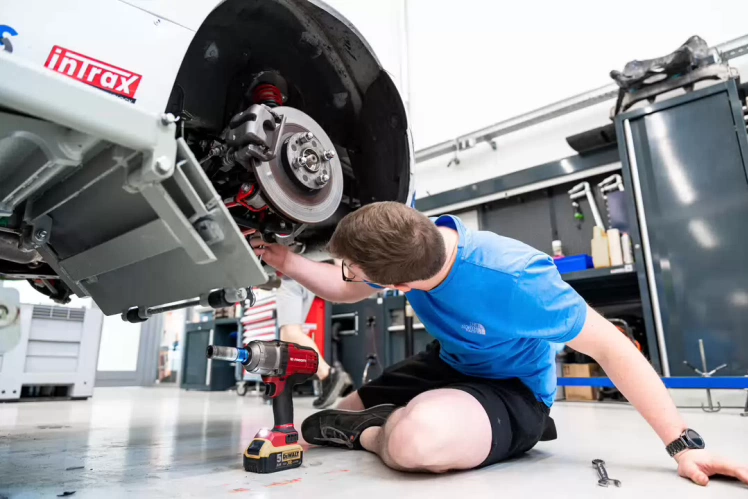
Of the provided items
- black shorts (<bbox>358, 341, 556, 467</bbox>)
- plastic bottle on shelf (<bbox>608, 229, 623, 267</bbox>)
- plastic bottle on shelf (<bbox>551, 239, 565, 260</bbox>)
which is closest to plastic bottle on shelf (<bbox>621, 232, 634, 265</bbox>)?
plastic bottle on shelf (<bbox>608, 229, 623, 267</bbox>)

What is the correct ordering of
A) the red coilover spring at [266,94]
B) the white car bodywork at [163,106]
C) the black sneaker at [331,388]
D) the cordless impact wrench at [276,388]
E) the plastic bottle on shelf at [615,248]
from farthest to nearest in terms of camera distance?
the plastic bottle on shelf at [615,248] < the black sneaker at [331,388] < the red coilover spring at [266,94] < the cordless impact wrench at [276,388] < the white car bodywork at [163,106]

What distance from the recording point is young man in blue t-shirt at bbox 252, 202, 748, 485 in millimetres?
930

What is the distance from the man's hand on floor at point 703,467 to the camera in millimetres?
872

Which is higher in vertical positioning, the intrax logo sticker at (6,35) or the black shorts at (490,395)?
the intrax logo sticker at (6,35)

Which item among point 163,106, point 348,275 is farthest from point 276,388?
point 163,106

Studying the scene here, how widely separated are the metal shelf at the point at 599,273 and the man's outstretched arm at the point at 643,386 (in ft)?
6.93

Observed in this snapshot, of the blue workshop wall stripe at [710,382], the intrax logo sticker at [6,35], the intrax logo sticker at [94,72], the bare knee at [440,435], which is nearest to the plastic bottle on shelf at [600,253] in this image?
the blue workshop wall stripe at [710,382]

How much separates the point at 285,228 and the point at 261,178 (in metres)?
0.24

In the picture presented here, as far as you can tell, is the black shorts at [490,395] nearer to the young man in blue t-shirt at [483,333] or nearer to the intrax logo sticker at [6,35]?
the young man in blue t-shirt at [483,333]

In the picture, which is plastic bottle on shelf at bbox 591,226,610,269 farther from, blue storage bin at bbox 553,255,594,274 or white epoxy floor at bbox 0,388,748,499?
white epoxy floor at bbox 0,388,748,499

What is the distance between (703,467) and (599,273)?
7.35 feet

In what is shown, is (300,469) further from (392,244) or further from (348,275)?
(392,244)

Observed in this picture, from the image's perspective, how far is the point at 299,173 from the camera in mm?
1073

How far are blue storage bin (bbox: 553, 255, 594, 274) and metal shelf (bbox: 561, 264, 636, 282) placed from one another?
29 mm
